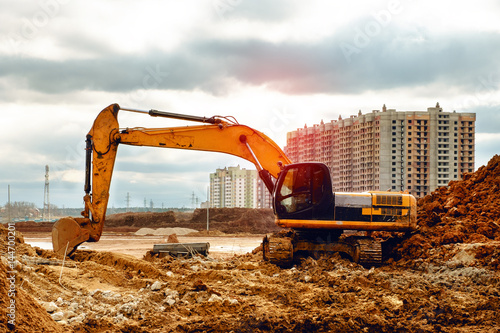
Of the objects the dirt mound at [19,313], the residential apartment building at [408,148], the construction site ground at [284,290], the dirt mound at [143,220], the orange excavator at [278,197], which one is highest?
the residential apartment building at [408,148]

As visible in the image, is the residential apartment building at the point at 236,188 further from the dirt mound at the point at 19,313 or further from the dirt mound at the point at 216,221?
the dirt mound at the point at 19,313

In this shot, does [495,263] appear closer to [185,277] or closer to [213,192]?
[185,277]

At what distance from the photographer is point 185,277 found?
11.8 meters

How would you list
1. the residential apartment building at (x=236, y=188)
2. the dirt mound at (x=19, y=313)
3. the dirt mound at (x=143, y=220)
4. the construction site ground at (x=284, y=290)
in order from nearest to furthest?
1. the dirt mound at (x=19, y=313)
2. the construction site ground at (x=284, y=290)
3. the dirt mound at (x=143, y=220)
4. the residential apartment building at (x=236, y=188)

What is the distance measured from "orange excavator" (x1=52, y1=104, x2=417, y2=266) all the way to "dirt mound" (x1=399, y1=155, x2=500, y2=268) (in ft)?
2.52

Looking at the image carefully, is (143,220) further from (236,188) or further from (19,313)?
(236,188)

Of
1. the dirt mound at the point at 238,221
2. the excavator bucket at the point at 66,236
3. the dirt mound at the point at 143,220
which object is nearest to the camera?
the excavator bucket at the point at 66,236

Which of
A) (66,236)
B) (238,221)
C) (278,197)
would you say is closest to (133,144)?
(66,236)

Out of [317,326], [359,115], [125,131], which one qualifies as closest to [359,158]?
[359,115]

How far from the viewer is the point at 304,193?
1326cm

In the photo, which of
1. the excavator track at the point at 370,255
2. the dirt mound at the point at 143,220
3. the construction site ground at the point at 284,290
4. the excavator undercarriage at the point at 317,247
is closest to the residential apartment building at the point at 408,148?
the dirt mound at the point at 143,220

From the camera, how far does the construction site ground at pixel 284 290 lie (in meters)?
7.84

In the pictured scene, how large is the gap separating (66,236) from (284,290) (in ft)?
18.2

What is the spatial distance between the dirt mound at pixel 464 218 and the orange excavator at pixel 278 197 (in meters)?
0.77
